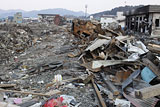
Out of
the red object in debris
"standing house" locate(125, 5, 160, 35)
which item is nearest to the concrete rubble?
the red object in debris

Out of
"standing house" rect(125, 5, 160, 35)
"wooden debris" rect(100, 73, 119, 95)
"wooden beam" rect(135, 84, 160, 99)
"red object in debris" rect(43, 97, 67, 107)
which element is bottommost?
"wooden debris" rect(100, 73, 119, 95)

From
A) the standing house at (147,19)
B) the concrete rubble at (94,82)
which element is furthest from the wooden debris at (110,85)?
the standing house at (147,19)

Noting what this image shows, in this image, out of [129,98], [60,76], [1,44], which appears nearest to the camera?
[129,98]

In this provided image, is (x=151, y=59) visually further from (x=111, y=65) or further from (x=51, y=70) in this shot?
Result: (x=51, y=70)

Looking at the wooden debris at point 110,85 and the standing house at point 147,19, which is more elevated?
the standing house at point 147,19

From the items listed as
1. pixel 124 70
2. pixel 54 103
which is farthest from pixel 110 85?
pixel 54 103

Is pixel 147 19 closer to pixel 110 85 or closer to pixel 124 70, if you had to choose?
pixel 124 70

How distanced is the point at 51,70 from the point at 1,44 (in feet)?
27.3

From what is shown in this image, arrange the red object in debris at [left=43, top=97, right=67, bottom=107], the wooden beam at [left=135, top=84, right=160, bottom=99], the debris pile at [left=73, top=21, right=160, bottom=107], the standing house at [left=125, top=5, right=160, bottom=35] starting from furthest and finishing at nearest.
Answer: the standing house at [left=125, top=5, right=160, bottom=35] → the debris pile at [left=73, top=21, right=160, bottom=107] → the red object in debris at [left=43, top=97, right=67, bottom=107] → the wooden beam at [left=135, top=84, right=160, bottom=99]

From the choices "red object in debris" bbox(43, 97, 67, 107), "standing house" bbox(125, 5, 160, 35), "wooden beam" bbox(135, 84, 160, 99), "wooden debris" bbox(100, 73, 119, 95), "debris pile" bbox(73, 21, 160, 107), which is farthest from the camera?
"standing house" bbox(125, 5, 160, 35)

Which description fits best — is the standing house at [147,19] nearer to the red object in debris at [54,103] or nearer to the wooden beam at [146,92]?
the red object in debris at [54,103]

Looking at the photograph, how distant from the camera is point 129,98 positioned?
4.61 m

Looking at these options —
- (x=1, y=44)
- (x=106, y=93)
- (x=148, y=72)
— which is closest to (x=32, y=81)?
(x=106, y=93)

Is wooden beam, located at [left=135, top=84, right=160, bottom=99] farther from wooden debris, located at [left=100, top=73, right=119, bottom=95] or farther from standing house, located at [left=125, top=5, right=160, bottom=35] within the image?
standing house, located at [left=125, top=5, right=160, bottom=35]
